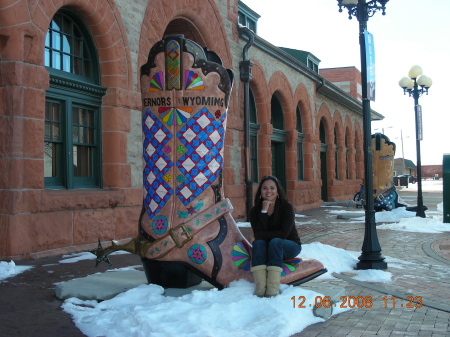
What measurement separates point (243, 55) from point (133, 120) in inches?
223

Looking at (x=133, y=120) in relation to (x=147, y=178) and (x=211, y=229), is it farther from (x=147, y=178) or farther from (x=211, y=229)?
(x=211, y=229)

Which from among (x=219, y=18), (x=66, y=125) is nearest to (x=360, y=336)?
(x=66, y=125)

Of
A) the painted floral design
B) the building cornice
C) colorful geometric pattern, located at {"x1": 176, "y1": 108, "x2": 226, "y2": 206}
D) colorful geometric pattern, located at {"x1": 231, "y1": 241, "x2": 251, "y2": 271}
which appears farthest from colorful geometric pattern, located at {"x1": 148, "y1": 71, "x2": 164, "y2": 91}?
the building cornice

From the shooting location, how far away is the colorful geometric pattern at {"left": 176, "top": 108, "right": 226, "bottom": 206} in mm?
4961

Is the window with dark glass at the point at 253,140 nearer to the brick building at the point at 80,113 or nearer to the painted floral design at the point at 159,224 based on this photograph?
the brick building at the point at 80,113

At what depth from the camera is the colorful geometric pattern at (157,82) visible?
511 cm

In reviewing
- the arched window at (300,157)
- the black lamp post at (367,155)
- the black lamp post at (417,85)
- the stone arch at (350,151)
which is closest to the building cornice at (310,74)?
the stone arch at (350,151)

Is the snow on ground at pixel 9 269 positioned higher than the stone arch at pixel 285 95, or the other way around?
the stone arch at pixel 285 95

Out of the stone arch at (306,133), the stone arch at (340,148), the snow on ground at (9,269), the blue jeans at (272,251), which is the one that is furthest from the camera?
the stone arch at (340,148)

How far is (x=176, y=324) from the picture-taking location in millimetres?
3881

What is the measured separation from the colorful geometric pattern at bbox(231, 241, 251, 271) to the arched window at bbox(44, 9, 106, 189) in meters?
4.46

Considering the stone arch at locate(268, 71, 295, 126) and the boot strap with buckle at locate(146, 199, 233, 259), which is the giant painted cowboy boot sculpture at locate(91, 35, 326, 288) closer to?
the boot strap with buckle at locate(146, 199, 233, 259)

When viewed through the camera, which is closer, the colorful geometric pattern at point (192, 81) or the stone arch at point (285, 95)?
the colorful geometric pattern at point (192, 81)

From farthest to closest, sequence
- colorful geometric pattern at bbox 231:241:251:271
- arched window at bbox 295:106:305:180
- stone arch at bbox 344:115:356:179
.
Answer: stone arch at bbox 344:115:356:179 → arched window at bbox 295:106:305:180 → colorful geometric pattern at bbox 231:241:251:271
